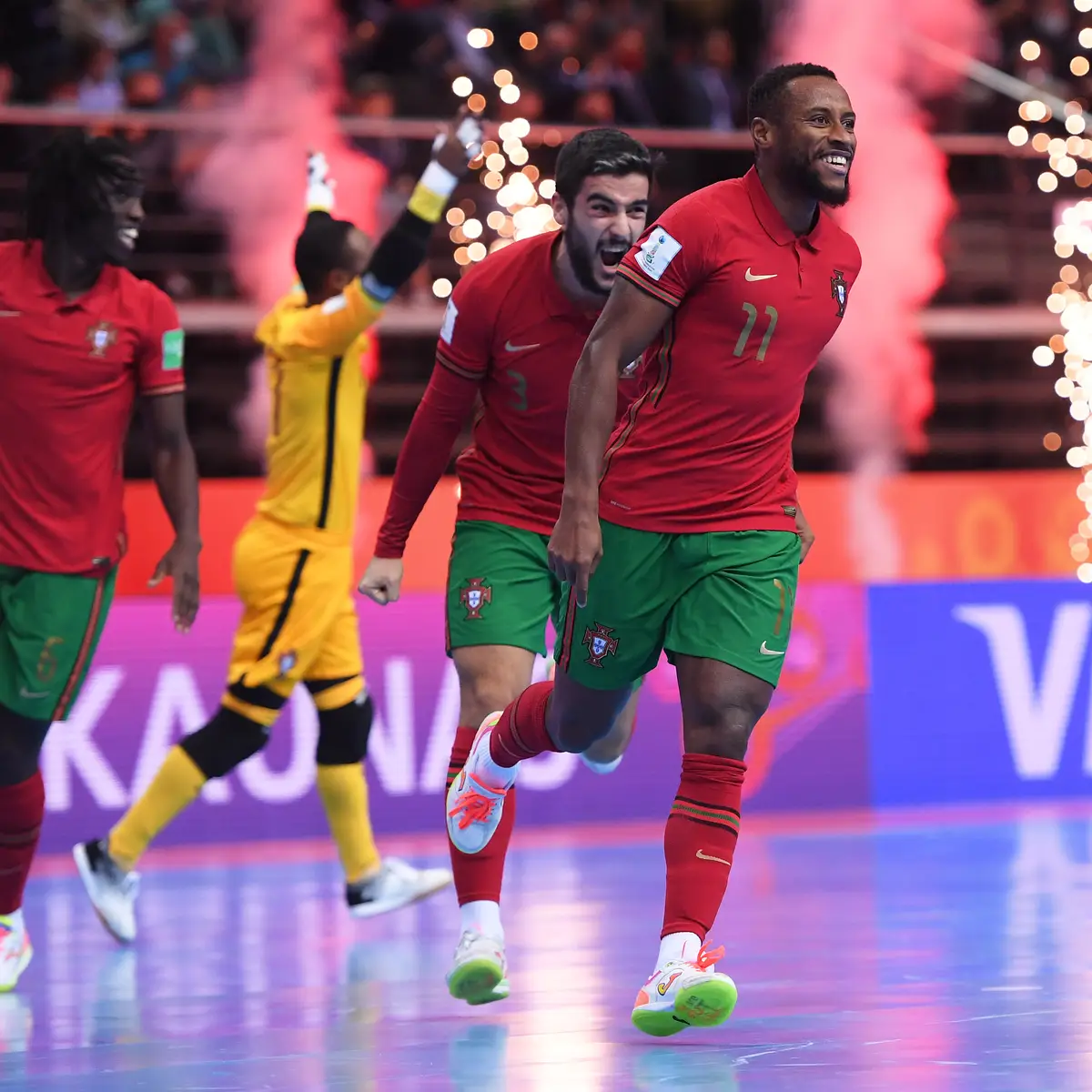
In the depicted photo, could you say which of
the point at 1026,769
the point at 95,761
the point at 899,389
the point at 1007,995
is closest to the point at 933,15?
the point at 899,389

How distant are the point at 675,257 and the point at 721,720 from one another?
1.01 metres

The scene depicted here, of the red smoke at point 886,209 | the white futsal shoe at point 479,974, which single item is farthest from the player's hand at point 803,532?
the red smoke at point 886,209

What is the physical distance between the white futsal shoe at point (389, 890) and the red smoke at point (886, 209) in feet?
26.9

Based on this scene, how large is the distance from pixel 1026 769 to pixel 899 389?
5552mm

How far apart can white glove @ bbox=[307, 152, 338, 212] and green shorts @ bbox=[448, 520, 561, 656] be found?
1879 millimetres

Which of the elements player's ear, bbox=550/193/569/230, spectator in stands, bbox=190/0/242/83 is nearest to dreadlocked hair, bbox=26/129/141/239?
player's ear, bbox=550/193/569/230

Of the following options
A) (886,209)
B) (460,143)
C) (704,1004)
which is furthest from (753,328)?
(886,209)

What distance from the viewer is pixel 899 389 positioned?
583 inches

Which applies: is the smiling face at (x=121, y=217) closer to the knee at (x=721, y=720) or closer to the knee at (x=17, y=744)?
the knee at (x=17, y=744)

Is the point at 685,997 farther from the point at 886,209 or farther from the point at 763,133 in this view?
the point at 886,209

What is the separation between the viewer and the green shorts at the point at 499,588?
539cm

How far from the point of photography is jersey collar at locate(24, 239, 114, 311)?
5.64 meters

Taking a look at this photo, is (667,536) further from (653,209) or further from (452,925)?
(653,209)

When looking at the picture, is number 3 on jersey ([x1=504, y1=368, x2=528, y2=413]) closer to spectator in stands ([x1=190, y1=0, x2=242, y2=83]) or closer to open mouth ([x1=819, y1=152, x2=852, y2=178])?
open mouth ([x1=819, y1=152, x2=852, y2=178])
